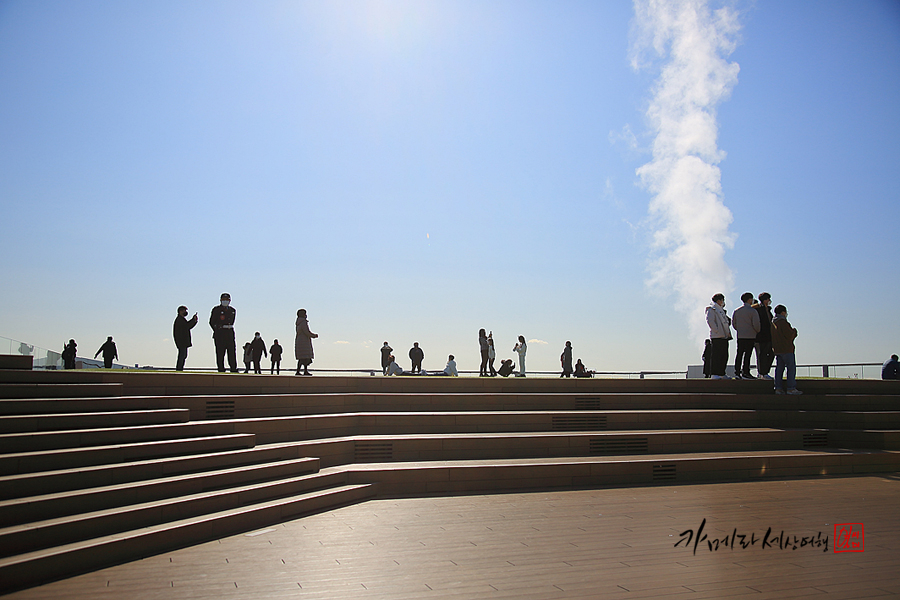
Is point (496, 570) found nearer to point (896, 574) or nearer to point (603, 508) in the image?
point (603, 508)

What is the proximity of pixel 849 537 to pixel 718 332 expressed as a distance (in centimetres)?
724

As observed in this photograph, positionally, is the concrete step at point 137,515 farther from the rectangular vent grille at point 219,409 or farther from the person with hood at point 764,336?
the person with hood at point 764,336

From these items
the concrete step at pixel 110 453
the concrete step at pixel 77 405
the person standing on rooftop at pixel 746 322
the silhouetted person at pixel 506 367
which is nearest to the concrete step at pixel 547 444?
the concrete step at pixel 110 453

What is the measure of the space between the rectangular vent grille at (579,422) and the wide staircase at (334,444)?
2 cm

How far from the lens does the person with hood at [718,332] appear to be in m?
12.4

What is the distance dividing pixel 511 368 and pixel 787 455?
1096cm

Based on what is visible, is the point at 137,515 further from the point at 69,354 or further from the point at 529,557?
the point at 69,354

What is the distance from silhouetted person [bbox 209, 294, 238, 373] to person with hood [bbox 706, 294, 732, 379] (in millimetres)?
10565

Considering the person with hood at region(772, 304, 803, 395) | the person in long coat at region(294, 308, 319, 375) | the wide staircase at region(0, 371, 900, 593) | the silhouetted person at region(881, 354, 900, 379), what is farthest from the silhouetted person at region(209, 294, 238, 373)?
the silhouetted person at region(881, 354, 900, 379)

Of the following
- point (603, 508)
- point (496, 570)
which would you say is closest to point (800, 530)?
point (603, 508)

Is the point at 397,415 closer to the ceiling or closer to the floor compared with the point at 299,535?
closer to the ceiling

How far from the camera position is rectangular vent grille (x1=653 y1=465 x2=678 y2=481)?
28.4 feet

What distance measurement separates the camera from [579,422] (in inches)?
404

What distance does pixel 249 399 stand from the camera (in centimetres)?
909
